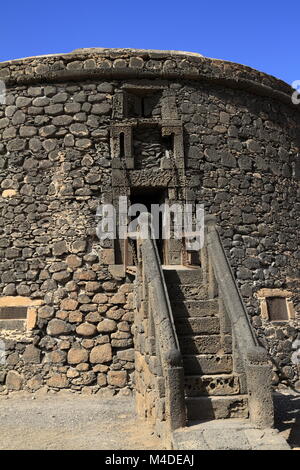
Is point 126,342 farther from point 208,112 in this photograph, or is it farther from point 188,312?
point 208,112

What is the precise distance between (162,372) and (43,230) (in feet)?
12.7

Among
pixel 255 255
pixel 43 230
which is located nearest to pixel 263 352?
pixel 255 255

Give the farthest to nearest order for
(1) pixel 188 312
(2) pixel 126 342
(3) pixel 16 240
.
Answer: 1. (3) pixel 16 240
2. (2) pixel 126 342
3. (1) pixel 188 312

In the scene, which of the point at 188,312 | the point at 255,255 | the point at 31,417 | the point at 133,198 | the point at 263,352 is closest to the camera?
the point at 263,352

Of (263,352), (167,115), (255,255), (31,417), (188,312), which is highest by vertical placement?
(167,115)

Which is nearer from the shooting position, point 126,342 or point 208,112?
point 126,342

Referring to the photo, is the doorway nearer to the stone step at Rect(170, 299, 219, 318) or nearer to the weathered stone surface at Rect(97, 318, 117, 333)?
the weathered stone surface at Rect(97, 318, 117, 333)

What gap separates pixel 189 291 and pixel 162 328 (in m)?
1.07

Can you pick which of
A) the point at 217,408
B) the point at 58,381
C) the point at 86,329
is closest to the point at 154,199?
the point at 86,329

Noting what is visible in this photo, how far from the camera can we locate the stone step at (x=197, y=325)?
17.0 feet

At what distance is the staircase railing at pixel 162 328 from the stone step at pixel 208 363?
0.35 metres

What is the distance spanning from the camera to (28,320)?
7340 millimetres

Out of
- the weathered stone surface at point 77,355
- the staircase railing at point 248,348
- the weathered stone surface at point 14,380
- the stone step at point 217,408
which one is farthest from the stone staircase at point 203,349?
the weathered stone surface at point 14,380

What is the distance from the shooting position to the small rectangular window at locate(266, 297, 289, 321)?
26.8 ft
